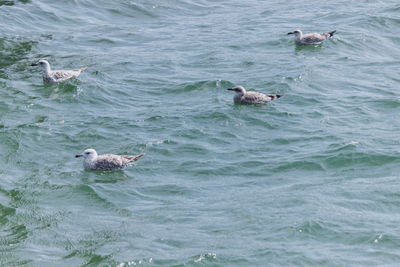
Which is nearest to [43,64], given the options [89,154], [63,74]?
[63,74]

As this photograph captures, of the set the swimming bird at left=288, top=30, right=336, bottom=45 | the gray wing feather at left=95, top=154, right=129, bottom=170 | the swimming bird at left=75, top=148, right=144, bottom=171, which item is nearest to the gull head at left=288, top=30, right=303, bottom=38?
the swimming bird at left=288, top=30, right=336, bottom=45

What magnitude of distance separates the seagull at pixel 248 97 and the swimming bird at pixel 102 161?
511 centimetres

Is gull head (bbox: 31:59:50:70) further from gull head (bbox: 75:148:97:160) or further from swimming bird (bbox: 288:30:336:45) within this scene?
swimming bird (bbox: 288:30:336:45)

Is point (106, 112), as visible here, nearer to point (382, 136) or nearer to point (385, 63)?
point (382, 136)

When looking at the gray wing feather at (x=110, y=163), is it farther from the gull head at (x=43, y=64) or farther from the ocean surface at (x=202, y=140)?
the gull head at (x=43, y=64)

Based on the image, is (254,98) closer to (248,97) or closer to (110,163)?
(248,97)

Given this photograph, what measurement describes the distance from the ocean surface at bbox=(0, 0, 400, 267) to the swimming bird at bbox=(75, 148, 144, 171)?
169 millimetres

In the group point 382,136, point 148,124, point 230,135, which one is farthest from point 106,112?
point 382,136

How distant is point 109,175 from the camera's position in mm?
19859

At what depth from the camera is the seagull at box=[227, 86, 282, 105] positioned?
24.0 m

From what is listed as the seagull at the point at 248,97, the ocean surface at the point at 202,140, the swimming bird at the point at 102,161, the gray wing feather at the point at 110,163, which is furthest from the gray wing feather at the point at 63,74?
the gray wing feather at the point at 110,163

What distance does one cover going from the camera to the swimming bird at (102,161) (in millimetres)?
19766

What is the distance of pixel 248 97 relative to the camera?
23984 millimetres

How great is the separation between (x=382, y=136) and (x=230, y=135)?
3.60m
